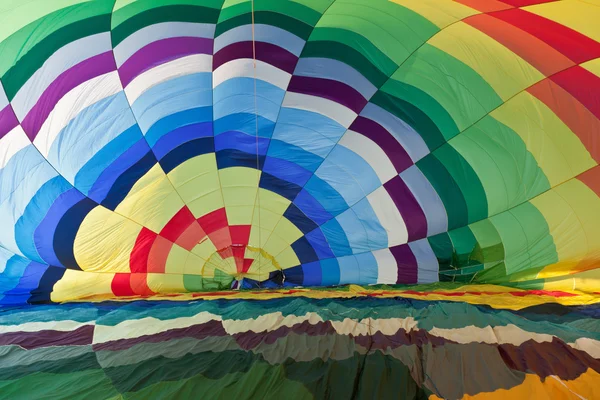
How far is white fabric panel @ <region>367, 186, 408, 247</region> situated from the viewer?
4.30 m

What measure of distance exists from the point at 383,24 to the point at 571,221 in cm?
207

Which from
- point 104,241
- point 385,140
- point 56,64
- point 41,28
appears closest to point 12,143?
point 56,64

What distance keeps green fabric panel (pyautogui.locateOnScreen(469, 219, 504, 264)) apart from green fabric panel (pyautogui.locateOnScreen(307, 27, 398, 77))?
60.4 inches

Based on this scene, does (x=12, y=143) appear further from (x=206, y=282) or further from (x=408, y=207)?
(x=408, y=207)

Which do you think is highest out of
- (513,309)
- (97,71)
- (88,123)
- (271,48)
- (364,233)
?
(271,48)

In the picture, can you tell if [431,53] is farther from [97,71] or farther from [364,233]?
[97,71]

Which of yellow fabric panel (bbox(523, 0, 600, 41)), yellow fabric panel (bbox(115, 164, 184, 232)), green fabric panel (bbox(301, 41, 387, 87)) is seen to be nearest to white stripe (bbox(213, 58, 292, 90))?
green fabric panel (bbox(301, 41, 387, 87))

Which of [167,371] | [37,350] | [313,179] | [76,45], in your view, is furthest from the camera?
[313,179]

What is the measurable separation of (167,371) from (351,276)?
2.65 m

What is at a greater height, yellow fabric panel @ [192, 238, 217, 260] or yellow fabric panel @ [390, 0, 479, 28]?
yellow fabric panel @ [390, 0, 479, 28]

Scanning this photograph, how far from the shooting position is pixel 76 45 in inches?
123

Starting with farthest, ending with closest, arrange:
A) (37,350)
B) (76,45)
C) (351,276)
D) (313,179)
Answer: (351,276) → (313,179) → (76,45) → (37,350)

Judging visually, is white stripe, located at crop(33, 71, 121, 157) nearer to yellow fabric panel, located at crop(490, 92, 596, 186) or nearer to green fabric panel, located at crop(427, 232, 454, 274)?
yellow fabric panel, located at crop(490, 92, 596, 186)

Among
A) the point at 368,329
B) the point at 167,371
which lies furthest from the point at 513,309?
the point at 167,371
